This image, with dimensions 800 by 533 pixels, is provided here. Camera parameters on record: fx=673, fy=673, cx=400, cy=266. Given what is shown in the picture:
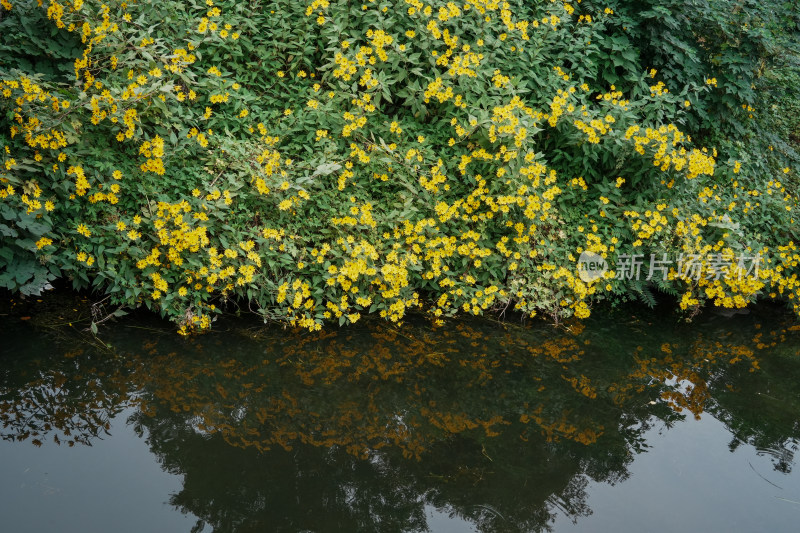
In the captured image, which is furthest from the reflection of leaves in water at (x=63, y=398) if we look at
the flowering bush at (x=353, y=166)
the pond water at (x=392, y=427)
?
the flowering bush at (x=353, y=166)

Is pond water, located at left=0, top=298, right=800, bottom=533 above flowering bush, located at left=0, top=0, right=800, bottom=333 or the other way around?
the other way around

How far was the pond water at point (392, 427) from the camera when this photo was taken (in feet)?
9.22

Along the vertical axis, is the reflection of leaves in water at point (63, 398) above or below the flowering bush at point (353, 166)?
below

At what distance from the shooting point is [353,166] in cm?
433

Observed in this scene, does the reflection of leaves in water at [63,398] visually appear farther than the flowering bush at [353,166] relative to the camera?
No

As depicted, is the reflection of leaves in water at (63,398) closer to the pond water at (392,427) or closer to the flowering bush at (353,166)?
the pond water at (392,427)

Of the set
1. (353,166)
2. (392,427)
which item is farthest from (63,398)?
(353,166)

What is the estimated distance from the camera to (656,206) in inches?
185

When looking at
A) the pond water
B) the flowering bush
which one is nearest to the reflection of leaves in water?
the pond water

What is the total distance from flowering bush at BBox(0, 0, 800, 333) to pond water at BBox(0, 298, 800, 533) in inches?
11.3

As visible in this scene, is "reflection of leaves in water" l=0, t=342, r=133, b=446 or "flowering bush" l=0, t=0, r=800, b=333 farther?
"flowering bush" l=0, t=0, r=800, b=333

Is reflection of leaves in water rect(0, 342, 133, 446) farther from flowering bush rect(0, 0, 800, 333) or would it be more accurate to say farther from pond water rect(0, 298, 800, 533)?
flowering bush rect(0, 0, 800, 333)

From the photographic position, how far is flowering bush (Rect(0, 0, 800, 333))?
12.5ft

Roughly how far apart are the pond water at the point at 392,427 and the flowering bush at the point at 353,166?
0.94 feet
